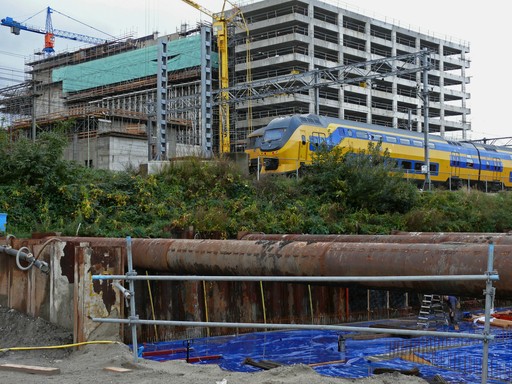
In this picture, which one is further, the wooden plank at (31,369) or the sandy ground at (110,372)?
the wooden plank at (31,369)

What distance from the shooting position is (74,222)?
57.0ft

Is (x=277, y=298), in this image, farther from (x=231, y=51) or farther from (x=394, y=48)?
(x=394, y=48)

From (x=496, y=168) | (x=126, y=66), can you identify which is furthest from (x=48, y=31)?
(x=496, y=168)

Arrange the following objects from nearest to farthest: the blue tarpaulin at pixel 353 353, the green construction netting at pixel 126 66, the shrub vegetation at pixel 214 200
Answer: the blue tarpaulin at pixel 353 353, the shrub vegetation at pixel 214 200, the green construction netting at pixel 126 66

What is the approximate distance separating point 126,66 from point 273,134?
170 feet

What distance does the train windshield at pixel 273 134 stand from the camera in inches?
1180

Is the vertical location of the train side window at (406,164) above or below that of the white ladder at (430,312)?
above

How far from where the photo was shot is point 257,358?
488 inches

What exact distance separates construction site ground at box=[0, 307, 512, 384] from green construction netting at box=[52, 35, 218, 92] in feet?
196

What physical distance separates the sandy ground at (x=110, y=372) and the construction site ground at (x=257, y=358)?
0.01m

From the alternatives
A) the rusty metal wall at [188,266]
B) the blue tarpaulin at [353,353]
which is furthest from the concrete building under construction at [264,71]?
the rusty metal wall at [188,266]

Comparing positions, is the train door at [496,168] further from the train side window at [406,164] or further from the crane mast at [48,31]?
the crane mast at [48,31]

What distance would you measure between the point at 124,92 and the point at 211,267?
232ft

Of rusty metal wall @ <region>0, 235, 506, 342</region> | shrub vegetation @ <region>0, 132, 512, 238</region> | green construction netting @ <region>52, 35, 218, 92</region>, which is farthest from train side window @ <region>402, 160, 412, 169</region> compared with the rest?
green construction netting @ <region>52, 35, 218, 92</region>
